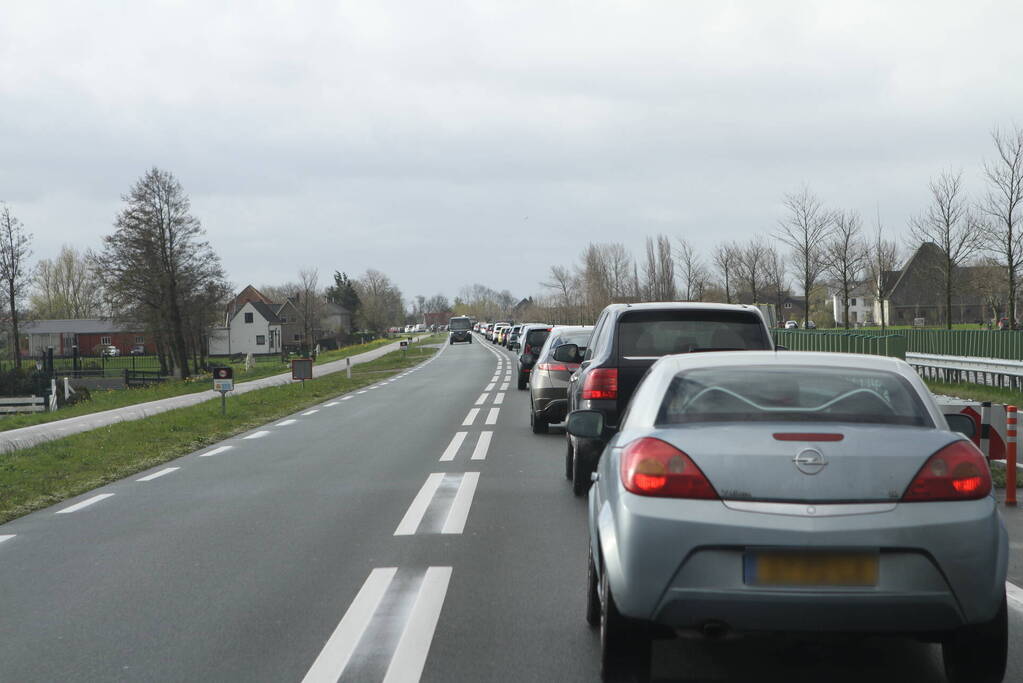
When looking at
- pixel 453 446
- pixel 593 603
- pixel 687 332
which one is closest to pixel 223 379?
pixel 453 446

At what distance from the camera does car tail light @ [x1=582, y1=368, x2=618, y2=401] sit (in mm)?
8672

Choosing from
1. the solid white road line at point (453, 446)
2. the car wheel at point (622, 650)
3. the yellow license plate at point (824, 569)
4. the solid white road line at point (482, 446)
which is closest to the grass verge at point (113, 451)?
the solid white road line at point (453, 446)

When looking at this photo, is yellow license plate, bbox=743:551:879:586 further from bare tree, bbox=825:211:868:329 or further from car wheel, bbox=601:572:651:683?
bare tree, bbox=825:211:868:329

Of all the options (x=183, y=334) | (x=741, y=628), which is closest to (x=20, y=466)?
(x=741, y=628)

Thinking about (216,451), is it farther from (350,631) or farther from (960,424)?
(960,424)

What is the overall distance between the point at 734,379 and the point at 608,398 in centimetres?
433

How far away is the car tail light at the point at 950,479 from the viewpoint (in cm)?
361

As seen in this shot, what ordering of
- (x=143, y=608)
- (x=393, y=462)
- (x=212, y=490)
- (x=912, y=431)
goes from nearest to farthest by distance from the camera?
(x=912, y=431) < (x=143, y=608) < (x=212, y=490) < (x=393, y=462)

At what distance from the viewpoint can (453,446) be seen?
13.3 meters

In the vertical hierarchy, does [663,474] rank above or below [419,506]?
above

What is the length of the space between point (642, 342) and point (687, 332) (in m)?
0.41

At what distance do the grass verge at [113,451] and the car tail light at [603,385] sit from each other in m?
5.23

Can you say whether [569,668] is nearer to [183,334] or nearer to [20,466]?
[20,466]

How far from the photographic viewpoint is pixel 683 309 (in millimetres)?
8445
